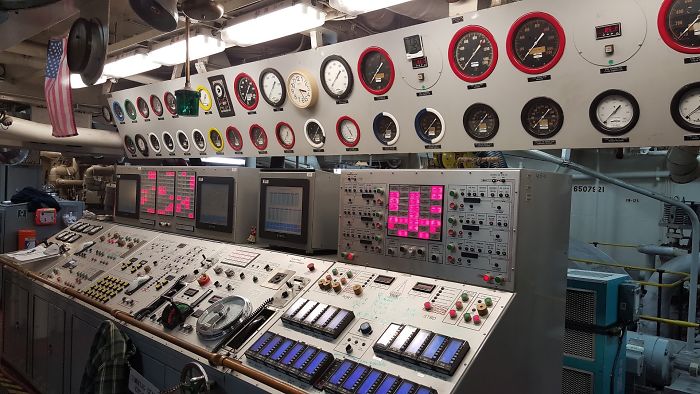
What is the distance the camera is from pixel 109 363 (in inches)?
105

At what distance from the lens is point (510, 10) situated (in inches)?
96.2

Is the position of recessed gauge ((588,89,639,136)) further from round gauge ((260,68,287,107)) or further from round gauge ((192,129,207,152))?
round gauge ((192,129,207,152))

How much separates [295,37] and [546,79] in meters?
2.56

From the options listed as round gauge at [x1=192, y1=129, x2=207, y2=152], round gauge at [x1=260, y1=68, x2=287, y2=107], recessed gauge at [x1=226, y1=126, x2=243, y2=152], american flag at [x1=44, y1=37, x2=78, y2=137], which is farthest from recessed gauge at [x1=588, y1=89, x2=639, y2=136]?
round gauge at [x1=192, y1=129, x2=207, y2=152]

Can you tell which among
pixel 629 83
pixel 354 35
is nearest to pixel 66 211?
pixel 354 35

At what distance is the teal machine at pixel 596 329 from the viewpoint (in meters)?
2.97

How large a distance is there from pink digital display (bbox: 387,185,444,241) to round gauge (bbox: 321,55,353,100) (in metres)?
1.09

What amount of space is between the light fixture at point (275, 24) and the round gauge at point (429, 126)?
2.69ft

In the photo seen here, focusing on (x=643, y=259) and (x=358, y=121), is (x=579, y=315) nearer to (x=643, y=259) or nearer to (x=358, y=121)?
(x=358, y=121)

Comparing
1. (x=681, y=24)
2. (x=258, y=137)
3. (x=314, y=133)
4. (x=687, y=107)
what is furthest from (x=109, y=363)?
(x=681, y=24)

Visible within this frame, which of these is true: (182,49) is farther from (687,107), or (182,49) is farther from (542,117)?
(687,107)

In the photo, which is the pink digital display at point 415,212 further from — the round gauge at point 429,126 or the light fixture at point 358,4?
the light fixture at point 358,4

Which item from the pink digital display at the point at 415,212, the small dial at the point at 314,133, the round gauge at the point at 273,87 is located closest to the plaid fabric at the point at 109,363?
the pink digital display at the point at 415,212

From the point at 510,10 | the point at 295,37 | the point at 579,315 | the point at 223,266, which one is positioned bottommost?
the point at 579,315
